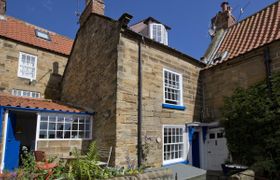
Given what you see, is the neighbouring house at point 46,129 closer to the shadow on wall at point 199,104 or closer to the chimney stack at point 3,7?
the shadow on wall at point 199,104

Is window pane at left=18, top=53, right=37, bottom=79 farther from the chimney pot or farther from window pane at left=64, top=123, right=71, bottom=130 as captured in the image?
the chimney pot

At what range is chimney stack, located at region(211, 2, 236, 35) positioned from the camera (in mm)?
16625

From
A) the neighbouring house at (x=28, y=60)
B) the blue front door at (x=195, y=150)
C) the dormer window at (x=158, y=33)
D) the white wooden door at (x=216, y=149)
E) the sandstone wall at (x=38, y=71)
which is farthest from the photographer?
the neighbouring house at (x=28, y=60)

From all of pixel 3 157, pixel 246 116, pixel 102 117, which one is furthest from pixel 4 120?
pixel 246 116

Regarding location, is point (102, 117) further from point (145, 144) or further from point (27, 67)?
point (27, 67)

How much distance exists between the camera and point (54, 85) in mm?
17516

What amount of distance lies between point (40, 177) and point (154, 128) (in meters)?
5.43

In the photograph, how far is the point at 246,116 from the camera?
9.65m

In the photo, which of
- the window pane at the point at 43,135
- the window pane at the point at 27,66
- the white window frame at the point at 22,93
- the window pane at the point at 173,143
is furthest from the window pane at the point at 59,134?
the window pane at the point at 27,66

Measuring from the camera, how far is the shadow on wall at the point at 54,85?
17.0m

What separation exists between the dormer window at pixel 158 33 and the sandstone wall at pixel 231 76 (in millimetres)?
3151

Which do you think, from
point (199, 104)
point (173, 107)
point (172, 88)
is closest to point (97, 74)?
point (172, 88)

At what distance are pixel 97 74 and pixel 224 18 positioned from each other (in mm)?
11272

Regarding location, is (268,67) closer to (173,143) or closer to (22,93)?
(173,143)
